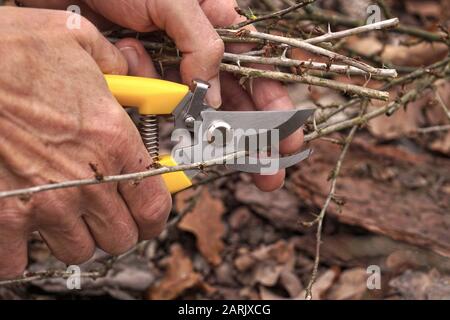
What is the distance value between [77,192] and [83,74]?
1.29 feet

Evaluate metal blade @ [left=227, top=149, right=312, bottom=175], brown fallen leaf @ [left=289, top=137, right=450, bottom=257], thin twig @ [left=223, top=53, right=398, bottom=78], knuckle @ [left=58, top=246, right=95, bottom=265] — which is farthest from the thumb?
brown fallen leaf @ [left=289, top=137, right=450, bottom=257]

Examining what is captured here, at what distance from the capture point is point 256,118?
248 cm

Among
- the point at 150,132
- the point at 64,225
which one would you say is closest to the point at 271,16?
the point at 150,132

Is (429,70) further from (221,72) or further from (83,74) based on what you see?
(83,74)

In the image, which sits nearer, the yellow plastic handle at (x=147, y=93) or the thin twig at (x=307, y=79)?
the yellow plastic handle at (x=147, y=93)

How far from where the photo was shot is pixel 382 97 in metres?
2.42

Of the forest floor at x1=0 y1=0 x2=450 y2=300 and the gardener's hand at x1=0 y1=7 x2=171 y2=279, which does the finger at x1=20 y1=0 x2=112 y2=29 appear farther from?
the forest floor at x1=0 y1=0 x2=450 y2=300

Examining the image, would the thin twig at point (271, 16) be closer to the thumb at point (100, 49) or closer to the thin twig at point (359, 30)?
the thin twig at point (359, 30)

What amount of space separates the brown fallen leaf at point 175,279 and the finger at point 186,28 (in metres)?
1.10

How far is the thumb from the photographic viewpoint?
2262 mm

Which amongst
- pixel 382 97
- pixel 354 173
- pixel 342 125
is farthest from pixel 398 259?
pixel 382 97

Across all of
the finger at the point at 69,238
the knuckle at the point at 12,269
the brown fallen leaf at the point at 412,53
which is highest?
the brown fallen leaf at the point at 412,53

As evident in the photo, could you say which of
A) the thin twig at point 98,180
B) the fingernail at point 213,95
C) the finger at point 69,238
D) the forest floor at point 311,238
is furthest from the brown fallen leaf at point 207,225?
the thin twig at point 98,180

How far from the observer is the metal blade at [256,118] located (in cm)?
247
